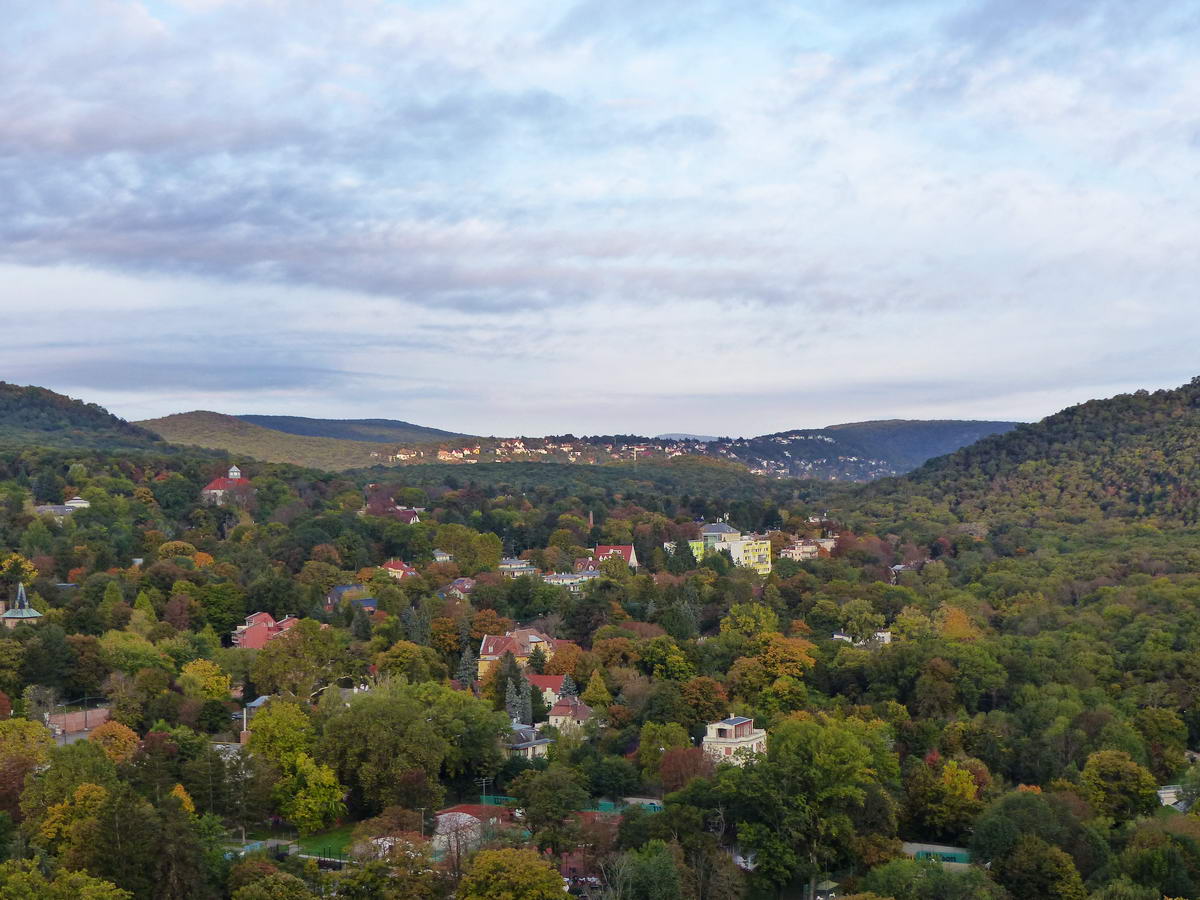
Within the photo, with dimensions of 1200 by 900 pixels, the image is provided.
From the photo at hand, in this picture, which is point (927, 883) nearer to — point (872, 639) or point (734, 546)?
point (872, 639)

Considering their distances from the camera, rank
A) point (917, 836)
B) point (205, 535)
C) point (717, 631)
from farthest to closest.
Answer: point (205, 535), point (717, 631), point (917, 836)

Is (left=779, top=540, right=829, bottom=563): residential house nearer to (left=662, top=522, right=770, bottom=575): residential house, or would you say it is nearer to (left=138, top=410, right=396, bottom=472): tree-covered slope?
(left=662, top=522, right=770, bottom=575): residential house

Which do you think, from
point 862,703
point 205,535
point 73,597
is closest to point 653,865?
point 862,703

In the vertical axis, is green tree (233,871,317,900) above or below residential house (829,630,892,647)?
below

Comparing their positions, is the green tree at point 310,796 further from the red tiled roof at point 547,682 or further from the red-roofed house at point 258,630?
the red-roofed house at point 258,630

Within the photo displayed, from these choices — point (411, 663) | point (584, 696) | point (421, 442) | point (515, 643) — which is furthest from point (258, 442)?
point (584, 696)

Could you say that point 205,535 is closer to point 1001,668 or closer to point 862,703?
point 862,703

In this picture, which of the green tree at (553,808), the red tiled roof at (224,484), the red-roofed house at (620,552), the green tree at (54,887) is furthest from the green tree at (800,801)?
the red tiled roof at (224,484)

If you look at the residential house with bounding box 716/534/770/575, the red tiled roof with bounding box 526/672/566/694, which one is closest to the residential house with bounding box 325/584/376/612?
the red tiled roof with bounding box 526/672/566/694
